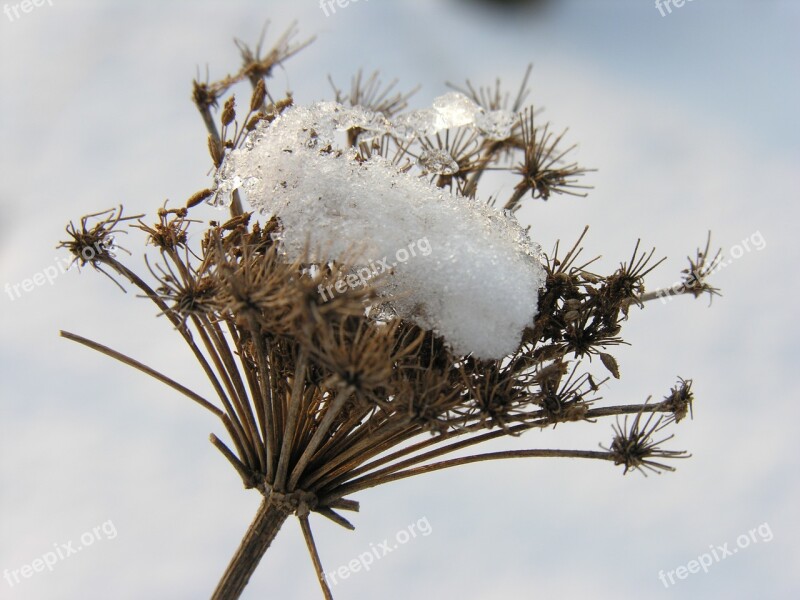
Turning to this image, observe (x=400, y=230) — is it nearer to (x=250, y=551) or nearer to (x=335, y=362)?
(x=335, y=362)

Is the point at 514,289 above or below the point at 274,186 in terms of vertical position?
below

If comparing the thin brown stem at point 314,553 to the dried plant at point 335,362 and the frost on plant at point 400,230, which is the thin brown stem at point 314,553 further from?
the frost on plant at point 400,230

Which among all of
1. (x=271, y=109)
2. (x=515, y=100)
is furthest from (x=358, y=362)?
(x=515, y=100)

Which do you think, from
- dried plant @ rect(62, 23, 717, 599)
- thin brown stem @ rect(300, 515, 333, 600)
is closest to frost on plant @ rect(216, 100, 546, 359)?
dried plant @ rect(62, 23, 717, 599)

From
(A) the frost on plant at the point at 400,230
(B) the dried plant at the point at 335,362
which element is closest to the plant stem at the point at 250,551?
(B) the dried plant at the point at 335,362

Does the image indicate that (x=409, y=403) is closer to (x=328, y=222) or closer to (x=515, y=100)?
(x=328, y=222)

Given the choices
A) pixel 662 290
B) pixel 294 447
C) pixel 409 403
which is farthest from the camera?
pixel 662 290

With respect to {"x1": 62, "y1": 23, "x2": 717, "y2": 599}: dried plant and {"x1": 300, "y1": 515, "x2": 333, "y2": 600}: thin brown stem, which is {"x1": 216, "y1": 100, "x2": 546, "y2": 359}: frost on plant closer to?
{"x1": 62, "y1": 23, "x2": 717, "y2": 599}: dried plant
